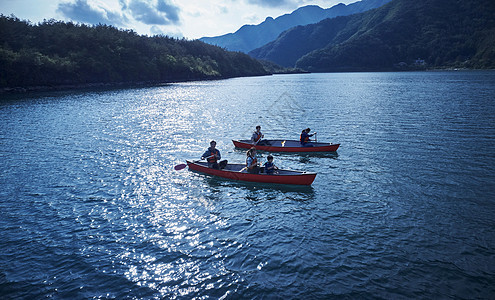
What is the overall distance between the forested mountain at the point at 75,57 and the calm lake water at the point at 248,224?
276 ft

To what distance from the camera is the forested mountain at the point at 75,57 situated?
98.4 m

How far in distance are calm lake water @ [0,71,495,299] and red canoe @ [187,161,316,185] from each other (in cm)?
60

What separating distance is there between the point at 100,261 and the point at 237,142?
69.4 feet

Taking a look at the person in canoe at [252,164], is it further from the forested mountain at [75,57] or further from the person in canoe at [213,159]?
the forested mountain at [75,57]

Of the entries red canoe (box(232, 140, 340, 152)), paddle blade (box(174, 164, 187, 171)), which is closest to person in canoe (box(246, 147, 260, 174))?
paddle blade (box(174, 164, 187, 171))

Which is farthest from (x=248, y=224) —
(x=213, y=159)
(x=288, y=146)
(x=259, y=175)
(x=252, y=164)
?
Answer: (x=288, y=146)

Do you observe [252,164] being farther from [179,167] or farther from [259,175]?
[179,167]

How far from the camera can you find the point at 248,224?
16.2 metres

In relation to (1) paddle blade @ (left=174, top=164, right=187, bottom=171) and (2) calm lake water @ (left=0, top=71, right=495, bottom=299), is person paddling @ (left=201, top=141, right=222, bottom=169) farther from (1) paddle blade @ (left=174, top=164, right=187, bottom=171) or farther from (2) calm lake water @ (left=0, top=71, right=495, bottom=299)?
(1) paddle blade @ (left=174, top=164, right=187, bottom=171)

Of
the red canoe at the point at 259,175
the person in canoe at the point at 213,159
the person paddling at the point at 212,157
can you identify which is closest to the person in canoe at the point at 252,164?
the red canoe at the point at 259,175

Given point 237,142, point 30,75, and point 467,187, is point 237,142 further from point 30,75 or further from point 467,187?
point 30,75

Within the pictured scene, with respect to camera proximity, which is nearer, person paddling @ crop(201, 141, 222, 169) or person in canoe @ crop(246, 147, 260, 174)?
person in canoe @ crop(246, 147, 260, 174)

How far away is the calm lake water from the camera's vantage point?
11484 millimetres

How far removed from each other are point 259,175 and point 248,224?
573 cm
